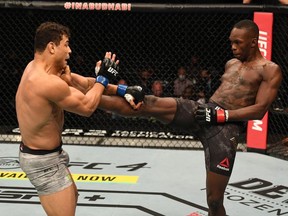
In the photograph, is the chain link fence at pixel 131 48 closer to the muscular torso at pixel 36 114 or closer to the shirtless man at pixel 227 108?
the shirtless man at pixel 227 108

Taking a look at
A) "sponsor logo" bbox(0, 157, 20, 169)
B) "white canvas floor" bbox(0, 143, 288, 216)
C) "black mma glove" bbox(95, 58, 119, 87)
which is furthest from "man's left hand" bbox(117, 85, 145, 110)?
"sponsor logo" bbox(0, 157, 20, 169)

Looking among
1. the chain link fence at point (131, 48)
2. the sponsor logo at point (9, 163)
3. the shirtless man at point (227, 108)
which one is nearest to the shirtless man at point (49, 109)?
the shirtless man at point (227, 108)

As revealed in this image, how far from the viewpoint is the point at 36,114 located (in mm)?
3041

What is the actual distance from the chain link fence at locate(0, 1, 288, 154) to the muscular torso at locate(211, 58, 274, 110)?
3193mm

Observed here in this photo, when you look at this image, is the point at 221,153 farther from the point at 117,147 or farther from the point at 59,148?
the point at 117,147

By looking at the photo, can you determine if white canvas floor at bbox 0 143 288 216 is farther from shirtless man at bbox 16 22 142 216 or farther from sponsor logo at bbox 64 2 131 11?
sponsor logo at bbox 64 2 131 11

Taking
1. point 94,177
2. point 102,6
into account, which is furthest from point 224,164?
point 102,6

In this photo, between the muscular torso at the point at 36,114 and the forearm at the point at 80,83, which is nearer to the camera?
the muscular torso at the point at 36,114

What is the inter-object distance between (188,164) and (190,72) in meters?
1.94

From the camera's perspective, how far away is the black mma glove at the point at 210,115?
3.61 m

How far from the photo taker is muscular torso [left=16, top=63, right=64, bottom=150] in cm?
301

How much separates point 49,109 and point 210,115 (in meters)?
1.16

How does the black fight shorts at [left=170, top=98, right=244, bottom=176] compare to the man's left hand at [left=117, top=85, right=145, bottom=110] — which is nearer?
the man's left hand at [left=117, top=85, right=145, bottom=110]

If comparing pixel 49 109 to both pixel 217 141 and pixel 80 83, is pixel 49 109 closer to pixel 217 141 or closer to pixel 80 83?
pixel 80 83
